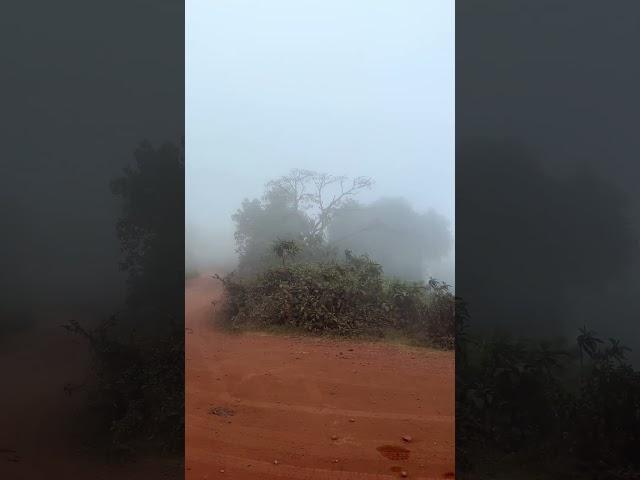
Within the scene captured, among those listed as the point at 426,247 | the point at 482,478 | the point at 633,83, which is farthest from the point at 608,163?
the point at 482,478

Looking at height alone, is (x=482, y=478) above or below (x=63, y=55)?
below

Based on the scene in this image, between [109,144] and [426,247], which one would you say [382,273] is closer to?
[426,247]

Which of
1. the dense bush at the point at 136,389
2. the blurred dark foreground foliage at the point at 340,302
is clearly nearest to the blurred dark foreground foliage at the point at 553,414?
the blurred dark foreground foliage at the point at 340,302

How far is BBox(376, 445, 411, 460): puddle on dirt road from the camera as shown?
295cm

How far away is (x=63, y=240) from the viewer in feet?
10.0

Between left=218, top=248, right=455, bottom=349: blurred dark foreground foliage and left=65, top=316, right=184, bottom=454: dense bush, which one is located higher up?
left=218, top=248, right=455, bottom=349: blurred dark foreground foliage

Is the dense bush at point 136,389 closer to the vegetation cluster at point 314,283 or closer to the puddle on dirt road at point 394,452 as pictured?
the vegetation cluster at point 314,283

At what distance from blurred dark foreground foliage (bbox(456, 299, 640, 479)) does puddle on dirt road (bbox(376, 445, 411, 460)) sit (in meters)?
0.35

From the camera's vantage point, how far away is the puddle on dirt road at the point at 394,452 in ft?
9.68

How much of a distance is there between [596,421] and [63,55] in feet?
14.5

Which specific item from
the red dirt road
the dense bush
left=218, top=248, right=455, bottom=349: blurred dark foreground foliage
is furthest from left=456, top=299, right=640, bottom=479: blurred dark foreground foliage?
the dense bush

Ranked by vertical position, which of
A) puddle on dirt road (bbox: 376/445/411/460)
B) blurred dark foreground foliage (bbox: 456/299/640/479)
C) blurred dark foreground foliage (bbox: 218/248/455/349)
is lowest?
puddle on dirt road (bbox: 376/445/411/460)

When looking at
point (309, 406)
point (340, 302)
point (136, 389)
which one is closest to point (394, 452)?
point (309, 406)

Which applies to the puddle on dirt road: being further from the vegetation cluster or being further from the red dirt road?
the vegetation cluster
